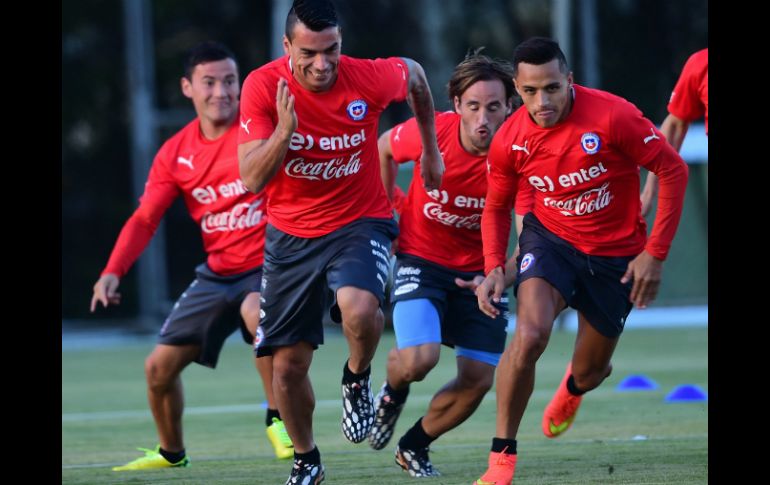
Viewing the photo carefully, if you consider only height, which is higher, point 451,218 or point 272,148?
point 272,148

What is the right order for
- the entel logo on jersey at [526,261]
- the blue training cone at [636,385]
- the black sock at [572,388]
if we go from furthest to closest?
the blue training cone at [636,385]
the black sock at [572,388]
the entel logo on jersey at [526,261]

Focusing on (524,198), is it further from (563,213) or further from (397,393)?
(397,393)

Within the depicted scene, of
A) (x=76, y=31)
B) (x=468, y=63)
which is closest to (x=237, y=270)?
(x=468, y=63)

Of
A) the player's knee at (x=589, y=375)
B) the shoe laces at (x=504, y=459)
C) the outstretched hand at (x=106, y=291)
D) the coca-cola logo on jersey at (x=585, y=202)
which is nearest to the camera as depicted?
the shoe laces at (x=504, y=459)

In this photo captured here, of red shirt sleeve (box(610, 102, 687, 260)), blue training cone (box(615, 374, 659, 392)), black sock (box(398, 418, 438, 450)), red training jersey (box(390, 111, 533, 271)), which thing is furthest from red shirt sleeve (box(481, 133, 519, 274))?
blue training cone (box(615, 374, 659, 392))

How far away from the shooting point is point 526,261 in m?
6.77

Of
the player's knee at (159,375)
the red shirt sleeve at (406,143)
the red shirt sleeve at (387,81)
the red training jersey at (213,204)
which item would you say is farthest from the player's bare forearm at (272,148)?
the player's knee at (159,375)

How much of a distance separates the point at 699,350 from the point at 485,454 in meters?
8.07

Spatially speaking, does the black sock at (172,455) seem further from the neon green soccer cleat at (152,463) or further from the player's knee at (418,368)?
the player's knee at (418,368)

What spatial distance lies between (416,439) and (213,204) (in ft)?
6.72

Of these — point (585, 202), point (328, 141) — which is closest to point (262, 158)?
point (328, 141)

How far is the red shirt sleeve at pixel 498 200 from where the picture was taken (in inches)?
262

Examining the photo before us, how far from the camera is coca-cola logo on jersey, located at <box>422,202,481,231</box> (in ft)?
25.6

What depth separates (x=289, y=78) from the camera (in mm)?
6676
